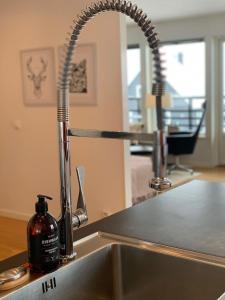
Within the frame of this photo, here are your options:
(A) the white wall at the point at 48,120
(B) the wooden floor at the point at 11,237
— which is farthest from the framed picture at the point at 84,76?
(B) the wooden floor at the point at 11,237

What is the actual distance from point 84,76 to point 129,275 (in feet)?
9.66

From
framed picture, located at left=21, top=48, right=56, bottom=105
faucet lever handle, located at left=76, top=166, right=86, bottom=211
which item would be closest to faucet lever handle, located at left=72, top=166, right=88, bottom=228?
faucet lever handle, located at left=76, top=166, right=86, bottom=211

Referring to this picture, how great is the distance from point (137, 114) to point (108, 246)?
698 cm

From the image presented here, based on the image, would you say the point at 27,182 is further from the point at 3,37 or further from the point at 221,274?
the point at 221,274

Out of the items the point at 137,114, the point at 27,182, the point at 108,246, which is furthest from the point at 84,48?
the point at 137,114

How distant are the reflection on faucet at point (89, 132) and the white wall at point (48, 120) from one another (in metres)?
2.74

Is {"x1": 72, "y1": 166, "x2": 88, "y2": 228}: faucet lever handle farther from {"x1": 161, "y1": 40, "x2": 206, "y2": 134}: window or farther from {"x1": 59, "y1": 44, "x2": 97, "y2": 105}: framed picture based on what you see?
{"x1": 161, "y1": 40, "x2": 206, "y2": 134}: window

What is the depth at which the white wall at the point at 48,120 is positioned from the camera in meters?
3.91

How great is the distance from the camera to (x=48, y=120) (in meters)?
4.38

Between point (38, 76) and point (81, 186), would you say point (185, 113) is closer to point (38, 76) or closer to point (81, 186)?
point (38, 76)

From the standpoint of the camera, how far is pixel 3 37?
4543mm

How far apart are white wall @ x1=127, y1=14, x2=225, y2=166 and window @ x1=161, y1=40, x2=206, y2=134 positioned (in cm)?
15

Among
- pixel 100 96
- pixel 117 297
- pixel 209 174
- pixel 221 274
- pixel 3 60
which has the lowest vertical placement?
pixel 209 174

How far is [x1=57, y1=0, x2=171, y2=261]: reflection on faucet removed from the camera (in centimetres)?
102
